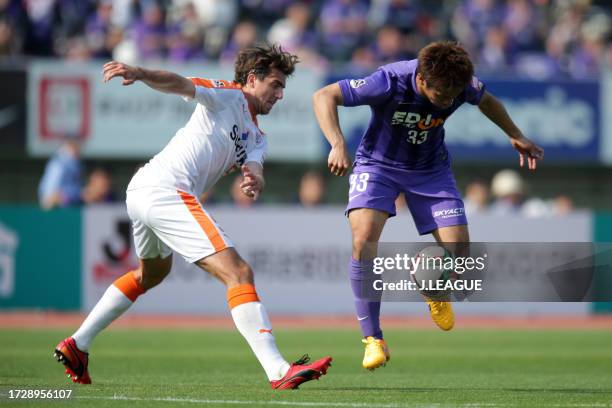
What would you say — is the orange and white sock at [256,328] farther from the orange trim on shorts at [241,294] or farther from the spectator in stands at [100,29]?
the spectator in stands at [100,29]

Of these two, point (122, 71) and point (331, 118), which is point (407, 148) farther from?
point (122, 71)

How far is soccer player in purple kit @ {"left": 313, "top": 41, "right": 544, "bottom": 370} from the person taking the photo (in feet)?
25.7

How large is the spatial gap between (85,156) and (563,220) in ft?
29.1

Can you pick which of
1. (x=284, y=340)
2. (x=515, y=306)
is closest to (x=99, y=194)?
(x=284, y=340)

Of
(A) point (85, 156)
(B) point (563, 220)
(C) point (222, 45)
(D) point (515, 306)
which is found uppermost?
(C) point (222, 45)

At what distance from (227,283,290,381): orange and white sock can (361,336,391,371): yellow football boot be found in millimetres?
1157

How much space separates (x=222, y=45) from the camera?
2072 centimetres

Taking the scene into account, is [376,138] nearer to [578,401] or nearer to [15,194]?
[578,401]

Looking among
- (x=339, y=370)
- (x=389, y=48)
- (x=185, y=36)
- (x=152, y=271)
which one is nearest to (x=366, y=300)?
(x=152, y=271)

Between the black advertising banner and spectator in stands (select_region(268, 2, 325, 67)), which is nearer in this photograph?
the black advertising banner

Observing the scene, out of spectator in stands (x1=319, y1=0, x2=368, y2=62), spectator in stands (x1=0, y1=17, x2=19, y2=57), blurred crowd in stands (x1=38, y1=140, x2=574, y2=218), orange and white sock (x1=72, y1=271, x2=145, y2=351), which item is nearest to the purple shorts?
orange and white sock (x1=72, y1=271, x2=145, y2=351)

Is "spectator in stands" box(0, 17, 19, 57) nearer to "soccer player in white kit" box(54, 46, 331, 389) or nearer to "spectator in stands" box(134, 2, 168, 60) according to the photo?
"spectator in stands" box(134, 2, 168, 60)

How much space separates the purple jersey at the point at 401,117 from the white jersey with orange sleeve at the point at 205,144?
929 millimetres

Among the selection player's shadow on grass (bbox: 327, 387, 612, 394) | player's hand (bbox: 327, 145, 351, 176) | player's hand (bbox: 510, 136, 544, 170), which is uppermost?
player's hand (bbox: 327, 145, 351, 176)
